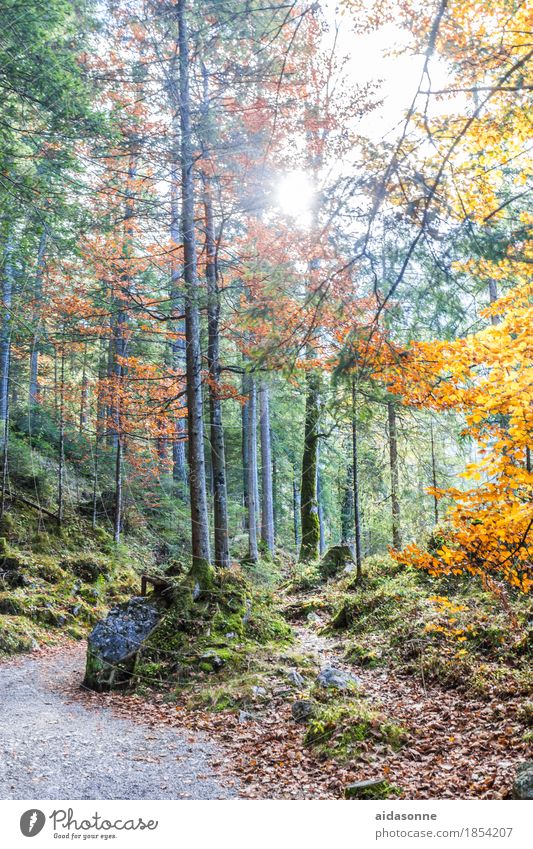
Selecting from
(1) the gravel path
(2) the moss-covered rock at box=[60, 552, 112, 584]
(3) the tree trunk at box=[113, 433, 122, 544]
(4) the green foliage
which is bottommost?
(1) the gravel path

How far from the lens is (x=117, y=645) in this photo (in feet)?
24.3

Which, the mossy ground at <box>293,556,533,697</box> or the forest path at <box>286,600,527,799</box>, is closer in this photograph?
the forest path at <box>286,600,527,799</box>

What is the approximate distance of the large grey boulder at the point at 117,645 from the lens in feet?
23.7

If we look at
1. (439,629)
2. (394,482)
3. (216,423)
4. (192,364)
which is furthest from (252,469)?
(439,629)

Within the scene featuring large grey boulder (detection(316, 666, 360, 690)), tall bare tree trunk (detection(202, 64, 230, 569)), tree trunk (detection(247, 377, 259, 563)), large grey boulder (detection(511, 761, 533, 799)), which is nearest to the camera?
large grey boulder (detection(511, 761, 533, 799))

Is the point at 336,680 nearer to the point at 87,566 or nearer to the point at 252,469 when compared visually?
the point at 87,566

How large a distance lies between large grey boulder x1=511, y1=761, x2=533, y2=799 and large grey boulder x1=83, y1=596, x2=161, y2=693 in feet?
16.5

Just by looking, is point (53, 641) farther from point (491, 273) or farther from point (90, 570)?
point (491, 273)

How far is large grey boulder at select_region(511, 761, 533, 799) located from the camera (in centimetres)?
368

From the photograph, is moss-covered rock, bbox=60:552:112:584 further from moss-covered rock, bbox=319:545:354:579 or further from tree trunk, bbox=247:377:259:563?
moss-covered rock, bbox=319:545:354:579

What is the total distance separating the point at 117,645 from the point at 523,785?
5.33 meters

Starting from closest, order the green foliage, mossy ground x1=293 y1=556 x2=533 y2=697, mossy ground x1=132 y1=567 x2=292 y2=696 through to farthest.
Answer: the green foliage, mossy ground x1=293 y1=556 x2=533 y2=697, mossy ground x1=132 y1=567 x2=292 y2=696

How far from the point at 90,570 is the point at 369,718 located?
8081 mm

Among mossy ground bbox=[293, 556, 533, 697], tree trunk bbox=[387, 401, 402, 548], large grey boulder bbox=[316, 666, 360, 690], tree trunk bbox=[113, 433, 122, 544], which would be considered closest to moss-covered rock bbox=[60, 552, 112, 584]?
tree trunk bbox=[113, 433, 122, 544]
